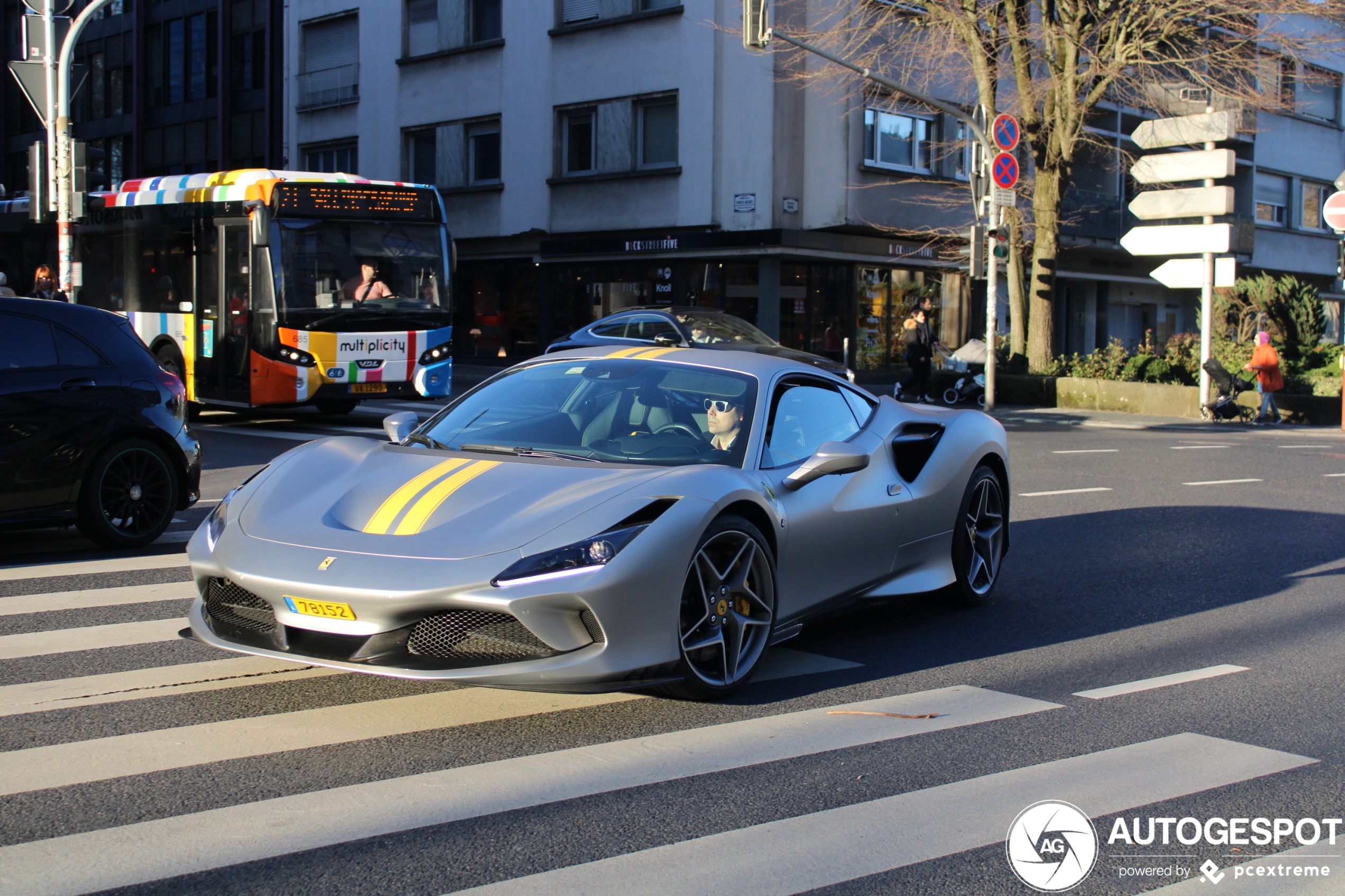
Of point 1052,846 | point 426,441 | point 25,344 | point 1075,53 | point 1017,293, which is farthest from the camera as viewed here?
point 1017,293

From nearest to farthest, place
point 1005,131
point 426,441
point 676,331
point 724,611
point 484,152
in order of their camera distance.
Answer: point 724,611 < point 426,441 < point 676,331 < point 1005,131 < point 484,152

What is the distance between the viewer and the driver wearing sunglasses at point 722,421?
529 centimetres

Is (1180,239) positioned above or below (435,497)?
above

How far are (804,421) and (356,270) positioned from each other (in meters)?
11.6

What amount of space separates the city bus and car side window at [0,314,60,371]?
789 centimetres

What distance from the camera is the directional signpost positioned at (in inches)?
813

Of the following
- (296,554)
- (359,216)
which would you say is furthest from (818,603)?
(359,216)

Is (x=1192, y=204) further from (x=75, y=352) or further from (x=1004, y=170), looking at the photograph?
(x=75, y=352)

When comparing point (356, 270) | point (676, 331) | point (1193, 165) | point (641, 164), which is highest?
point (641, 164)

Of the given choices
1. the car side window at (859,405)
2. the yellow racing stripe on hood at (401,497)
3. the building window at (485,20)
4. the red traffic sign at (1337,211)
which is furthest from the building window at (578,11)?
the yellow racing stripe on hood at (401,497)

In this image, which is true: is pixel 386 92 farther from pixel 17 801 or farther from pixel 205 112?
pixel 17 801

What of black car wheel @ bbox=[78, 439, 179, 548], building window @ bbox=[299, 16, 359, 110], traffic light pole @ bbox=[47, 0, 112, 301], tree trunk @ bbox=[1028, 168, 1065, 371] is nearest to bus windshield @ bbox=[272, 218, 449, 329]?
traffic light pole @ bbox=[47, 0, 112, 301]

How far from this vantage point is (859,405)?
20.9 feet

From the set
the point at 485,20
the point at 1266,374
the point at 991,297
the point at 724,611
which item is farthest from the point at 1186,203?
the point at 485,20
